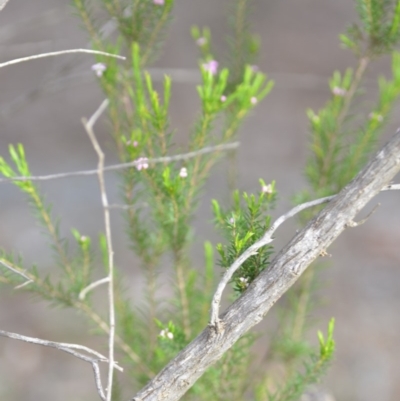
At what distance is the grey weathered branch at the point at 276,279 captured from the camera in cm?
51

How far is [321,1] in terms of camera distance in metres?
3.40

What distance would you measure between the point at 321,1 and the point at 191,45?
85cm

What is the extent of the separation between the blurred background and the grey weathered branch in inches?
30.9

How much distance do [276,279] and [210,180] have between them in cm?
237

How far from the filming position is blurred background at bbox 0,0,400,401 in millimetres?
1893

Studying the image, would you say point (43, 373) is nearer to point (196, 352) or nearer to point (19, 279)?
point (19, 279)

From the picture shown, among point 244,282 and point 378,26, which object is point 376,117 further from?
point 244,282

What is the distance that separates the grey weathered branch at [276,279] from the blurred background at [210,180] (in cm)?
79

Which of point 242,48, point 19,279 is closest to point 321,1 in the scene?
point 242,48

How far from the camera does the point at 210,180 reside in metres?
2.89

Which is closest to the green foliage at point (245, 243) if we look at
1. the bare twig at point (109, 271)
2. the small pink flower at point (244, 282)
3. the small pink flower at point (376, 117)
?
the small pink flower at point (244, 282)

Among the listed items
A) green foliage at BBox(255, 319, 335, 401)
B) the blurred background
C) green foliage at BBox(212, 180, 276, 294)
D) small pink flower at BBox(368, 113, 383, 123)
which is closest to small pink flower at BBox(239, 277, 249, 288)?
green foliage at BBox(212, 180, 276, 294)

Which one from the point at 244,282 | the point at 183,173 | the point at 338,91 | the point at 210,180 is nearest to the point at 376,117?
the point at 338,91

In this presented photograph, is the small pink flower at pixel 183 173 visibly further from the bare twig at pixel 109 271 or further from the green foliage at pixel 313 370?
the green foliage at pixel 313 370
